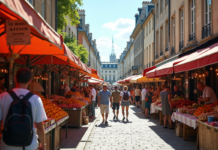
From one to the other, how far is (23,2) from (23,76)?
3.42 feet

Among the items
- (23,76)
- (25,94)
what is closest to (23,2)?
(23,76)

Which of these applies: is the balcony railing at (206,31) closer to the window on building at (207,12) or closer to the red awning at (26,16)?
the window on building at (207,12)

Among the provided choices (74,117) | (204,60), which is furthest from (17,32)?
(74,117)

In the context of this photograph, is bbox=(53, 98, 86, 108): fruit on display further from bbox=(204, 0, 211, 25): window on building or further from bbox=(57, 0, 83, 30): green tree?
bbox=(57, 0, 83, 30): green tree

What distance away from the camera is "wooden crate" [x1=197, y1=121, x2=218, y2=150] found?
638 cm

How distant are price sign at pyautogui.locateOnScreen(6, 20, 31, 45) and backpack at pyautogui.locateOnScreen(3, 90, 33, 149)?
133 cm

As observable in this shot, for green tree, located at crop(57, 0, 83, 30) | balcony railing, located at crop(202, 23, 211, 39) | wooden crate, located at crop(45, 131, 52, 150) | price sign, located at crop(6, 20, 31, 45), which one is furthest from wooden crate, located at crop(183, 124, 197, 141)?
green tree, located at crop(57, 0, 83, 30)

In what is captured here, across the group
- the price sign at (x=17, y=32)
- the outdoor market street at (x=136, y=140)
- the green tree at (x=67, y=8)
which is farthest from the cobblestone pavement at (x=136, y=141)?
the green tree at (x=67, y=8)

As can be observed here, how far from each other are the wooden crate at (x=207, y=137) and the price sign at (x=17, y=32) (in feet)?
16.0

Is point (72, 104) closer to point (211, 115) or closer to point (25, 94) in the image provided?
point (211, 115)

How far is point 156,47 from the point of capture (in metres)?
27.2

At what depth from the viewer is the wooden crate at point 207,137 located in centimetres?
638

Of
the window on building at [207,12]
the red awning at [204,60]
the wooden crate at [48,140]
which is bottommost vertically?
the wooden crate at [48,140]

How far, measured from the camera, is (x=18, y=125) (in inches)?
122
